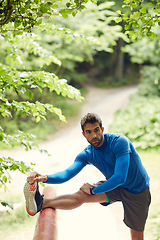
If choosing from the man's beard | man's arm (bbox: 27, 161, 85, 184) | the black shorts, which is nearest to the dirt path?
the black shorts

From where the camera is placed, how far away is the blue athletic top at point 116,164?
2.62 meters

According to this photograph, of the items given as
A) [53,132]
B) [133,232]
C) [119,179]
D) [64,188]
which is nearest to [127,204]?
[133,232]

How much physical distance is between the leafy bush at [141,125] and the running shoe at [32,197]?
17.2ft

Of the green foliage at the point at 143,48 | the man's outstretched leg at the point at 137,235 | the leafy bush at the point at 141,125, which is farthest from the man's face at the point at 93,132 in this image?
the green foliage at the point at 143,48

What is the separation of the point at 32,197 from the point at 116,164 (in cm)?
90

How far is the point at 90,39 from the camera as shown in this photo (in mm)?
3193

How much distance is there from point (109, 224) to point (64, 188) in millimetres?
1637

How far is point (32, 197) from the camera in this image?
274 centimetres

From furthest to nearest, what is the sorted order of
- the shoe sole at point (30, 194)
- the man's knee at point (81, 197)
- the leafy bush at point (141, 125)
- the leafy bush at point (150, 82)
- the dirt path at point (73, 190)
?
the leafy bush at point (150, 82)
the leafy bush at point (141, 125)
the dirt path at point (73, 190)
the man's knee at point (81, 197)
the shoe sole at point (30, 194)

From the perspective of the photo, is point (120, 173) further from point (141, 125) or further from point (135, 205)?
point (141, 125)

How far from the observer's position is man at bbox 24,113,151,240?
268 centimetres

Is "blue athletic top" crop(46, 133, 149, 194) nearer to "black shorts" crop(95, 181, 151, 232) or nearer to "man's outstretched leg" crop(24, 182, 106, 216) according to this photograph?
"black shorts" crop(95, 181, 151, 232)

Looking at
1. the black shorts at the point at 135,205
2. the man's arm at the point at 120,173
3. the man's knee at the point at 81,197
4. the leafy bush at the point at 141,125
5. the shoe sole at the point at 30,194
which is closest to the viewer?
the man's arm at the point at 120,173

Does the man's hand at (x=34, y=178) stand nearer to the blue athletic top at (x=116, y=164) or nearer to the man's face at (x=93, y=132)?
the blue athletic top at (x=116, y=164)
